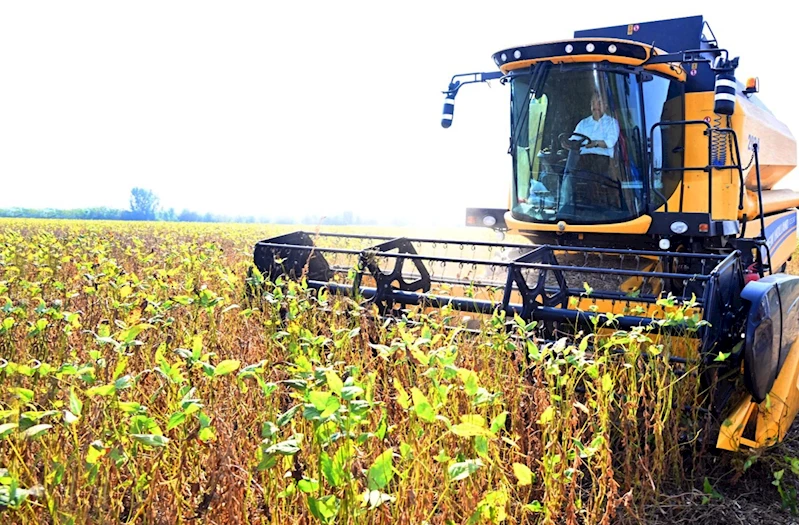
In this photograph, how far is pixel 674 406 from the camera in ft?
9.52

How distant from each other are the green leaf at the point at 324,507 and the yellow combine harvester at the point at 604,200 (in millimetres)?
2077

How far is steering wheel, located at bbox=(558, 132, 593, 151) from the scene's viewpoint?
4465mm

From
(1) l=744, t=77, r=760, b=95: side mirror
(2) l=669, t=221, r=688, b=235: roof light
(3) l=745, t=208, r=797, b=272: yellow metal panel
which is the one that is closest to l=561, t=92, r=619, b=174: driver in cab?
(2) l=669, t=221, r=688, b=235: roof light

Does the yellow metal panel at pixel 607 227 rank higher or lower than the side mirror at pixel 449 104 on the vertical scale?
lower

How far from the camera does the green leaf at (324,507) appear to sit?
135 cm

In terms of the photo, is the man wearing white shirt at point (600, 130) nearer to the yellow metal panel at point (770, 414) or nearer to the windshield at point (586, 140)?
the windshield at point (586, 140)

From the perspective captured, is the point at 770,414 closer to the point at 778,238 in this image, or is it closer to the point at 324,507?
the point at 324,507

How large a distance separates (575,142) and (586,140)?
76mm

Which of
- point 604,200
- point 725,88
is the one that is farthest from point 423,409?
point 604,200

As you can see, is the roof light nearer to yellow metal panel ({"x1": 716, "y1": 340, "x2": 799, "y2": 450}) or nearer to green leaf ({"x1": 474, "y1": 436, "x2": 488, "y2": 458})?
yellow metal panel ({"x1": 716, "y1": 340, "x2": 799, "y2": 450})

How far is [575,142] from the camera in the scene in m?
4.50

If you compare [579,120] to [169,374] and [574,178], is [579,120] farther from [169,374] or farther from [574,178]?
[169,374]

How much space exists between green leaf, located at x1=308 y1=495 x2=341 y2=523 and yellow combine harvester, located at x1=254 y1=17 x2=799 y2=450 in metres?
2.08

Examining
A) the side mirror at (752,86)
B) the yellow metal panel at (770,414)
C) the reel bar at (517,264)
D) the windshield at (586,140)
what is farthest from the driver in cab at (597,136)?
the side mirror at (752,86)
